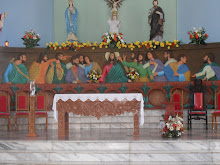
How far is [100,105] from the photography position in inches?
324

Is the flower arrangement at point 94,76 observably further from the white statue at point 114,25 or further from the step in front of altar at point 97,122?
the white statue at point 114,25

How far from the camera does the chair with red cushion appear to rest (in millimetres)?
9784

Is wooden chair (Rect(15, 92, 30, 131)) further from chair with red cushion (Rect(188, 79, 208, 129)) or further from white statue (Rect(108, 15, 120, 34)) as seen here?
chair with red cushion (Rect(188, 79, 208, 129))

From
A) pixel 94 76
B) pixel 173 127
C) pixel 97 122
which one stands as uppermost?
pixel 94 76

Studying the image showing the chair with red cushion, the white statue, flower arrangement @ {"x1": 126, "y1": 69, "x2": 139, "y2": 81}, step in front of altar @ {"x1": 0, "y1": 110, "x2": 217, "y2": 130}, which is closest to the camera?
the chair with red cushion

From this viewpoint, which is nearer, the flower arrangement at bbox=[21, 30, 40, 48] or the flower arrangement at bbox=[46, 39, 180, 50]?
the flower arrangement at bbox=[46, 39, 180, 50]

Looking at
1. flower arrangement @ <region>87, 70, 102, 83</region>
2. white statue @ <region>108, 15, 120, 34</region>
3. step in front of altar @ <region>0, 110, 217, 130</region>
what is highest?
white statue @ <region>108, 15, 120, 34</region>

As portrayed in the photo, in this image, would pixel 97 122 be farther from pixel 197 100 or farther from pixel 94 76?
pixel 197 100

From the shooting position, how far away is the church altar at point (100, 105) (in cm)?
817

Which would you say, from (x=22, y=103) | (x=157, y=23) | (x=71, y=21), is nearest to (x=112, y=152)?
(x=22, y=103)

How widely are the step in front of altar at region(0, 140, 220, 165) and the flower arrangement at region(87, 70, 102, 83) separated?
13.0 feet

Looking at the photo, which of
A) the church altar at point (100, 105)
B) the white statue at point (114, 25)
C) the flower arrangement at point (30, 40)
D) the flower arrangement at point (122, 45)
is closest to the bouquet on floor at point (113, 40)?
the flower arrangement at point (122, 45)

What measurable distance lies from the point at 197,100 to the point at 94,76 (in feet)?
10.3

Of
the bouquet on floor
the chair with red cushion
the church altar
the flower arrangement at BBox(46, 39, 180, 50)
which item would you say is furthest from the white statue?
the church altar
